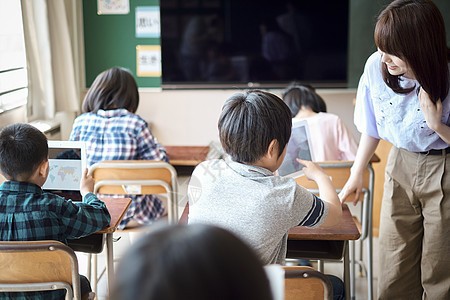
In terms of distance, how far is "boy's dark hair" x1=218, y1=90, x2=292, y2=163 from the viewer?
1519 mm

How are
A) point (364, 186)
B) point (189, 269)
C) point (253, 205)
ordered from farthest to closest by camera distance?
1. point (364, 186)
2. point (253, 205)
3. point (189, 269)

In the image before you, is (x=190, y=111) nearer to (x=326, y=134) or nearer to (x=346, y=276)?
(x=326, y=134)

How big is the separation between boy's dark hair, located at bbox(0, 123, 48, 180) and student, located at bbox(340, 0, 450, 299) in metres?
1.07

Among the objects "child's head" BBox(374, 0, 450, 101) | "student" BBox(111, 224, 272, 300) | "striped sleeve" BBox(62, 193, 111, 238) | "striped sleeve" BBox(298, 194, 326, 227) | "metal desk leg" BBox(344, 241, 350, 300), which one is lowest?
"metal desk leg" BBox(344, 241, 350, 300)

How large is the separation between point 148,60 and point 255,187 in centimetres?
356

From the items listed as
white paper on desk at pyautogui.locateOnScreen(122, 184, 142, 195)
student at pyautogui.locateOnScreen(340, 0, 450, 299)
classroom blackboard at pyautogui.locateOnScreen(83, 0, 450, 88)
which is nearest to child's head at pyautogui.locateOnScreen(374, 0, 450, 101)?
student at pyautogui.locateOnScreen(340, 0, 450, 299)

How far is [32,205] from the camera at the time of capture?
68.0 inches

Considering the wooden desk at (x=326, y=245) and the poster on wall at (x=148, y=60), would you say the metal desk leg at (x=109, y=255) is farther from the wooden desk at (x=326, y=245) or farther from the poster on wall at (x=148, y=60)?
the poster on wall at (x=148, y=60)

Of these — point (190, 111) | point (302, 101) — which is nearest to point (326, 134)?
point (302, 101)

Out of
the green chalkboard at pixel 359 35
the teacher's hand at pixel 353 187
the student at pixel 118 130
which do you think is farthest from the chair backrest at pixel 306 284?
the green chalkboard at pixel 359 35

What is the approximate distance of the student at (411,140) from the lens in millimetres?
1705

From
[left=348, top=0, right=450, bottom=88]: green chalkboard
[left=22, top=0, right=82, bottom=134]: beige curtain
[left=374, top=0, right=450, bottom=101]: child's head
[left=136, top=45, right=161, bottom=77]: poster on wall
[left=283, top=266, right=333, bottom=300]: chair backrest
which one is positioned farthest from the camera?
[left=136, top=45, right=161, bottom=77]: poster on wall

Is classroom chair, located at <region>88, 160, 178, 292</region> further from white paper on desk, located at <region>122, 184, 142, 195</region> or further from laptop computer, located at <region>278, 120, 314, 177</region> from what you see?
laptop computer, located at <region>278, 120, 314, 177</region>

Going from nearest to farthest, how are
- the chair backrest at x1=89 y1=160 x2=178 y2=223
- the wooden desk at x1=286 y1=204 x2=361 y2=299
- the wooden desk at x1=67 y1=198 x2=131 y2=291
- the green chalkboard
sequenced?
the wooden desk at x1=286 y1=204 x2=361 y2=299, the wooden desk at x1=67 y1=198 x2=131 y2=291, the chair backrest at x1=89 y1=160 x2=178 y2=223, the green chalkboard
